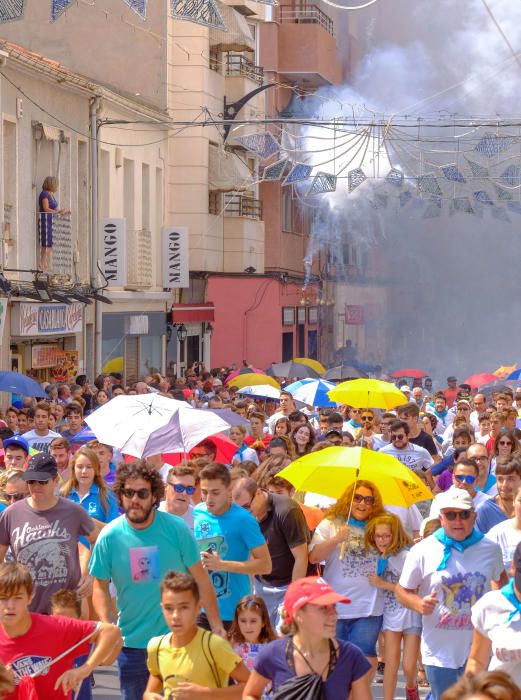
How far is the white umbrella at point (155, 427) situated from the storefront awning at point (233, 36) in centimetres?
2261

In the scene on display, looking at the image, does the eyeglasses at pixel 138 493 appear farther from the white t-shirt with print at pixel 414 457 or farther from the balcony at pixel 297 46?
the balcony at pixel 297 46

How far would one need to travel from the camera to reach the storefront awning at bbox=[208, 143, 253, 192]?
3616 centimetres

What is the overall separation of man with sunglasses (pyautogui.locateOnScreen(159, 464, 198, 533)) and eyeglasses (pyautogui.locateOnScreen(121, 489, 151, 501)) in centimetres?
119

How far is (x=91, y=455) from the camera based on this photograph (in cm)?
985

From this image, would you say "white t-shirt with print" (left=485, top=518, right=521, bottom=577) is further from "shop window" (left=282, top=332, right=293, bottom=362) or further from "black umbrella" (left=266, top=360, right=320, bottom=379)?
"shop window" (left=282, top=332, right=293, bottom=362)

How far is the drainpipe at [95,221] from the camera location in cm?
2828

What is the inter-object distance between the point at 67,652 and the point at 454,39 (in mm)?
41098

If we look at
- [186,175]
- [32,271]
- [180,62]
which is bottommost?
[32,271]

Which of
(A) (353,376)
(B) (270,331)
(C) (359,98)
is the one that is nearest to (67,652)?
(A) (353,376)

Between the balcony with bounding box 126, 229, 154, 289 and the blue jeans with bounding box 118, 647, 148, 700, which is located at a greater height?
the balcony with bounding box 126, 229, 154, 289

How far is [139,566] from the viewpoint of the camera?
7.24 meters

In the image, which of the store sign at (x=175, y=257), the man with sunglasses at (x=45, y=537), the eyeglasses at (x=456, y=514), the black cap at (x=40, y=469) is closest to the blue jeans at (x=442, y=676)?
the eyeglasses at (x=456, y=514)

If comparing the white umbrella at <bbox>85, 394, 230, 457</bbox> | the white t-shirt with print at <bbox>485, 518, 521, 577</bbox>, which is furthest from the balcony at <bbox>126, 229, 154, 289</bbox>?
the white t-shirt with print at <bbox>485, 518, 521, 577</bbox>

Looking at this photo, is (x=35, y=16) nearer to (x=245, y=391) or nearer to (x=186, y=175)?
(x=186, y=175)
